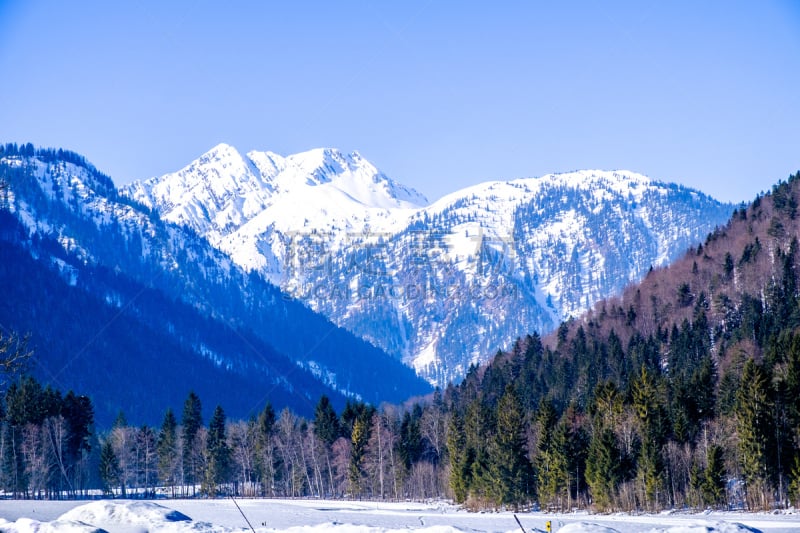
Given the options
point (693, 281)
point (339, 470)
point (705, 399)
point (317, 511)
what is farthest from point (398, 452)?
point (693, 281)

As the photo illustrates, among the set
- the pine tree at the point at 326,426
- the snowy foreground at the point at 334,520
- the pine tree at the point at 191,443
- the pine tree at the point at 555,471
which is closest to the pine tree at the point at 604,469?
the snowy foreground at the point at 334,520

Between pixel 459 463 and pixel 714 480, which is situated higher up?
pixel 459 463

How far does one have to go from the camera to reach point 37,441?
122m

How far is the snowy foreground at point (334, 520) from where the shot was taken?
185ft

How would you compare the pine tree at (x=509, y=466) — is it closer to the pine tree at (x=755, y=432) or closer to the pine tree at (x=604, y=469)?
the pine tree at (x=604, y=469)

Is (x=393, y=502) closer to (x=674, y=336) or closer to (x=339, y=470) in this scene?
(x=339, y=470)

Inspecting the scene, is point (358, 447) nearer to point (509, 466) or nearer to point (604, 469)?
point (509, 466)

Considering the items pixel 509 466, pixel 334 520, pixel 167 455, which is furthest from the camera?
pixel 167 455

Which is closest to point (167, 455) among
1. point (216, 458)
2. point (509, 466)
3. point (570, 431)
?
point (216, 458)

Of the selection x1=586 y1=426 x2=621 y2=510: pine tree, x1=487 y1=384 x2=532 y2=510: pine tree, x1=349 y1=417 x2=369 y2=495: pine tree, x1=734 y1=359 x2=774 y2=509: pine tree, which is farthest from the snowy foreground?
x1=349 y1=417 x2=369 y2=495: pine tree

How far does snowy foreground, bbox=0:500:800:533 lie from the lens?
185ft

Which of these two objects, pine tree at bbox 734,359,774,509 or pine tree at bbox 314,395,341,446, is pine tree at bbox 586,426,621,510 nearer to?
pine tree at bbox 734,359,774,509

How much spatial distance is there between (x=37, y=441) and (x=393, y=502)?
Result: 153ft

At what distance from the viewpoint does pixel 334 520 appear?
256 feet
